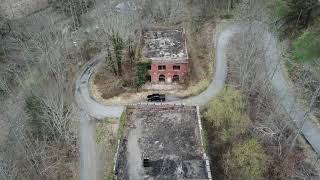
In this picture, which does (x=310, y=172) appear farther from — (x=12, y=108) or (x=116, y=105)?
(x=12, y=108)

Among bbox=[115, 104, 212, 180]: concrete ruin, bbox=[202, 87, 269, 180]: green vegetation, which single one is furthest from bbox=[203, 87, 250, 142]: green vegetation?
bbox=[115, 104, 212, 180]: concrete ruin

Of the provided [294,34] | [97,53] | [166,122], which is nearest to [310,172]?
[166,122]

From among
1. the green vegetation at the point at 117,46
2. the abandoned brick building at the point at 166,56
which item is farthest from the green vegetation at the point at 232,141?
the green vegetation at the point at 117,46

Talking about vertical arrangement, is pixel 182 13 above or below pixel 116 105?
above

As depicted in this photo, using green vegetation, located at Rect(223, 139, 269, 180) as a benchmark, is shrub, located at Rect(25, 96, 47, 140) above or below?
above

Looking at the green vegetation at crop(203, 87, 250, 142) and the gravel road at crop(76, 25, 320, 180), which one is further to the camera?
the gravel road at crop(76, 25, 320, 180)

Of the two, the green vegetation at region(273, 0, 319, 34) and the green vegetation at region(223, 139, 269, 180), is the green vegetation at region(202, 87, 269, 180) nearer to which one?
the green vegetation at region(223, 139, 269, 180)
